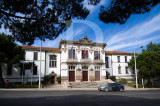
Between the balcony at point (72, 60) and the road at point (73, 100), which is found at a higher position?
the balcony at point (72, 60)

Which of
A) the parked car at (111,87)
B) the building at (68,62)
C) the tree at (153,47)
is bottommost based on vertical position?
the parked car at (111,87)

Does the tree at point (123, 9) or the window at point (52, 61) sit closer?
the tree at point (123, 9)

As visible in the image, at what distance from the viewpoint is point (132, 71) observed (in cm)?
4106

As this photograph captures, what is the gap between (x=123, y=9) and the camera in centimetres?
733

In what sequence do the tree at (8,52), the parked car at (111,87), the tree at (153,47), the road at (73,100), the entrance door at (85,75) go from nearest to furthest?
the road at (73,100), the parked car at (111,87), the tree at (8,52), the entrance door at (85,75), the tree at (153,47)

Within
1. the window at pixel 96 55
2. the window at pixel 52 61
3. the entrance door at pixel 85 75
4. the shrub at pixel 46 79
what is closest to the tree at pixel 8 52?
the shrub at pixel 46 79

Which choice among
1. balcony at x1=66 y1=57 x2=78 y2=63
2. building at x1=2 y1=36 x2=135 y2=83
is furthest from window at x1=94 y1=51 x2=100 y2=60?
balcony at x1=66 y1=57 x2=78 y2=63

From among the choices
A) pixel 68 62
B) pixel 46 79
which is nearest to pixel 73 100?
pixel 68 62

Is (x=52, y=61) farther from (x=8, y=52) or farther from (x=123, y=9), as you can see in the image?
(x=123, y=9)

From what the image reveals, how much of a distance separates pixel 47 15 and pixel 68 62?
79.3 ft

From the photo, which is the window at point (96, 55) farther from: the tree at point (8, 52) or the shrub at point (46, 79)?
the tree at point (8, 52)

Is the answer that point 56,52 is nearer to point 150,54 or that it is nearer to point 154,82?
point 150,54

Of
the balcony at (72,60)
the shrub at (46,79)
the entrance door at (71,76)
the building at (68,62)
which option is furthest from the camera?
the entrance door at (71,76)

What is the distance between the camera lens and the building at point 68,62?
1272 inches
